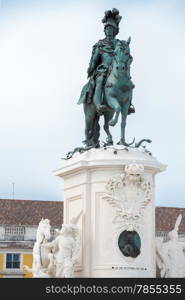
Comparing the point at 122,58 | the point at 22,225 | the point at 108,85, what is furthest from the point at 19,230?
the point at 122,58

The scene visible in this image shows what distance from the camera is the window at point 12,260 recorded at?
53.4m

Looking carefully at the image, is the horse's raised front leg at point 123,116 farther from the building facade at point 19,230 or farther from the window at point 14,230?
the window at point 14,230

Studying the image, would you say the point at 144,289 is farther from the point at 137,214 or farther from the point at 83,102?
the point at 83,102

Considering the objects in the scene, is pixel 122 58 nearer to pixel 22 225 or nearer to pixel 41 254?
pixel 41 254

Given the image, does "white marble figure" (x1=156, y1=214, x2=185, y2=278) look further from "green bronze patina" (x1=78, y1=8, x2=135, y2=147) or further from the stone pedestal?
"green bronze patina" (x1=78, y1=8, x2=135, y2=147)

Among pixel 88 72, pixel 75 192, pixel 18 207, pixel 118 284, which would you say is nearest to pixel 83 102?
pixel 88 72

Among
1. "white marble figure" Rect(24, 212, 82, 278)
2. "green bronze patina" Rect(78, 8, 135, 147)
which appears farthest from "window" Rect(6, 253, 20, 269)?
"white marble figure" Rect(24, 212, 82, 278)

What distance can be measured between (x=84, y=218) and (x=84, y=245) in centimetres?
50

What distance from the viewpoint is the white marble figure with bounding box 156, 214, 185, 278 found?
1642cm

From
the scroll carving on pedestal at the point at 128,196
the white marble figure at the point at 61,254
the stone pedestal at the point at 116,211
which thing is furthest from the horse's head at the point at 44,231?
the scroll carving on pedestal at the point at 128,196

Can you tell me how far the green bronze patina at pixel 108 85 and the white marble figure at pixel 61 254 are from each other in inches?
75.7

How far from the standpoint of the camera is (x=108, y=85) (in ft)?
54.4

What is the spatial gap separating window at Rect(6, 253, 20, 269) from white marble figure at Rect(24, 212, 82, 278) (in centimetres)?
3750

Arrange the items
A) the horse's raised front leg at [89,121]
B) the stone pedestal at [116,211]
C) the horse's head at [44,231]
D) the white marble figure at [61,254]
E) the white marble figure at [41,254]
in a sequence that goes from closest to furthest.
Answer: the white marble figure at [61,254], the stone pedestal at [116,211], the white marble figure at [41,254], the horse's head at [44,231], the horse's raised front leg at [89,121]
